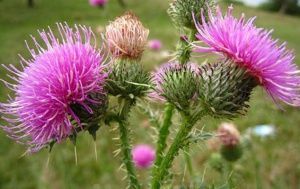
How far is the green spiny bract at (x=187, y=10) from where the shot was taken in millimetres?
2859

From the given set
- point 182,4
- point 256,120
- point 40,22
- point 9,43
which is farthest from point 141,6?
point 182,4

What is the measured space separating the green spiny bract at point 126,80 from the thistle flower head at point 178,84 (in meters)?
0.09

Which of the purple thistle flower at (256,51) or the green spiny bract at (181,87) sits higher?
the purple thistle flower at (256,51)

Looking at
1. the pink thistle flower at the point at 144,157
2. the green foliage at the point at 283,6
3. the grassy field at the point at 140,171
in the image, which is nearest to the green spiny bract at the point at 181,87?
the grassy field at the point at 140,171

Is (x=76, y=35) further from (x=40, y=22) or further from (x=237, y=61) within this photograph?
(x=40, y=22)

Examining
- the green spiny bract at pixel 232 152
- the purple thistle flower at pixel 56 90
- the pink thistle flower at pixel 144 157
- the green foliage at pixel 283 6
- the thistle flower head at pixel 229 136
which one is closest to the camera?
the purple thistle flower at pixel 56 90

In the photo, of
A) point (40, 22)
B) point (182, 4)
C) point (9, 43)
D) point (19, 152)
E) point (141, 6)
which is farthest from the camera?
point (141, 6)

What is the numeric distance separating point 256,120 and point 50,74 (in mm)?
8598

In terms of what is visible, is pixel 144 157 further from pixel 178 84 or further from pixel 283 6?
pixel 283 6

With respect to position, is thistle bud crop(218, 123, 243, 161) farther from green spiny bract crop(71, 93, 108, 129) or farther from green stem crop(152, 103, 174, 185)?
green spiny bract crop(71, 93, 108, 129)

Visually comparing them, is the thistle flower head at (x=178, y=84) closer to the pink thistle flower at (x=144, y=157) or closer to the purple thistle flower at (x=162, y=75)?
the purple thistle flower at (x=162, y=75)

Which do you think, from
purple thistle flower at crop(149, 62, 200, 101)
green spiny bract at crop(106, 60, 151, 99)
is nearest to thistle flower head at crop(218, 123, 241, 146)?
purple thistle flower at crop(149, 62, 200, 101)

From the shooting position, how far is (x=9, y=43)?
2683 cm

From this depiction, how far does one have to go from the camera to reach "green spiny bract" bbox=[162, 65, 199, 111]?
92.3 inches
